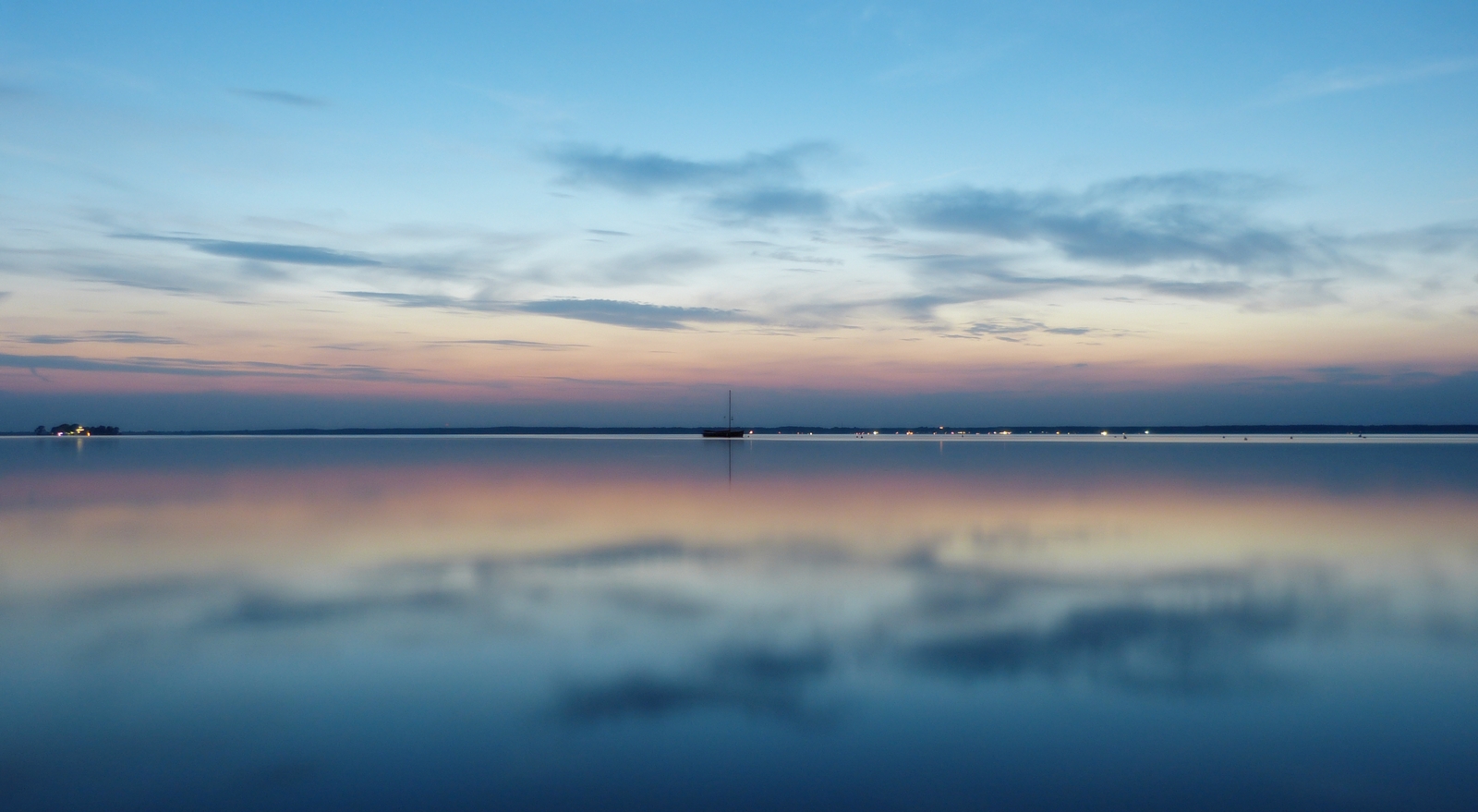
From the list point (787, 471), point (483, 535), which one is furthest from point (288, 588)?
point (787, 471)

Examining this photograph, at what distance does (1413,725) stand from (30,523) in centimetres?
2501

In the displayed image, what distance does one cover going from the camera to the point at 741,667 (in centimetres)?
848

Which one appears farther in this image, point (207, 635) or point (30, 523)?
point (30, 523)

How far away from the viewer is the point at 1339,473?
39.7 meters

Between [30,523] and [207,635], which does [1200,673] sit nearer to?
[207,635]

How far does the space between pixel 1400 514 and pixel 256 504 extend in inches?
1176

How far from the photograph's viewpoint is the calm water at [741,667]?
591 cm

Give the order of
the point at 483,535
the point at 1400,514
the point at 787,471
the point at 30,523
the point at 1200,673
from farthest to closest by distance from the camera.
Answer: the point at 787,471 → the point at 1400,514 → the point at 30,523 → the point at 483,535 → the point at 1200,673

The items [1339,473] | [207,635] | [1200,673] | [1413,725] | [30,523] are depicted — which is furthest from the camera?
[1339,473]

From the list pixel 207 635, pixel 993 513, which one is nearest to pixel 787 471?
pixel 993 513

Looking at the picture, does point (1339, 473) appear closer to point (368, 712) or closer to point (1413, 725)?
point (1413, 725)

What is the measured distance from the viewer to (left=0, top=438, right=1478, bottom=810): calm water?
591cm

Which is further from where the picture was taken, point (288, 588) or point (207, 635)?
point (288, 588)

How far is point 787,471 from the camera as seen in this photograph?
44344 millimetres
